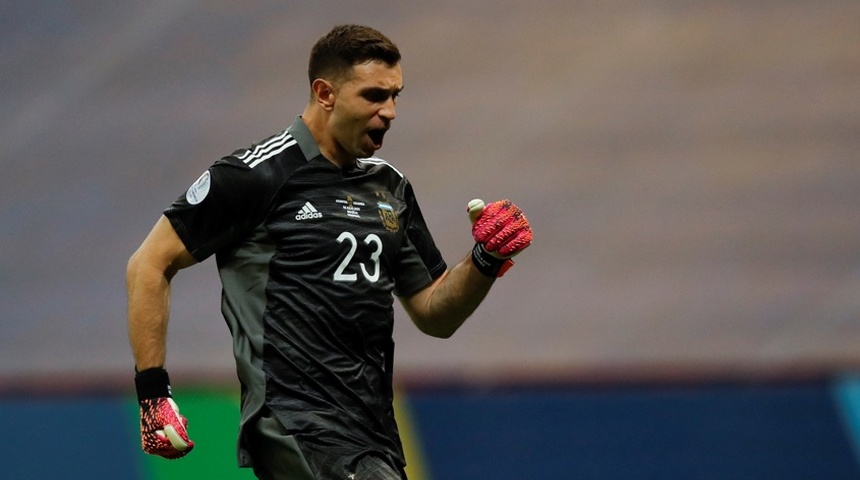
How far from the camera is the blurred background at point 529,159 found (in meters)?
7.04

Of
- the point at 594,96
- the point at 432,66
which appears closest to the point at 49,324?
the point at 432,66

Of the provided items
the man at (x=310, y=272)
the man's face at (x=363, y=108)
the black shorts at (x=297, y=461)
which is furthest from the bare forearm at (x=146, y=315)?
the man's face at (x=363, y=108)

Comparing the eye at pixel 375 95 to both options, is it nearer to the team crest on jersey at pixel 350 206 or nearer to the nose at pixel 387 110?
the nose at pixel 387 110

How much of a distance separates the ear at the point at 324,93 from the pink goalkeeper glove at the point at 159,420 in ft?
2.59

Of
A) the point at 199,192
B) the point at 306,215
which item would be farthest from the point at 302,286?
the point at 199,192

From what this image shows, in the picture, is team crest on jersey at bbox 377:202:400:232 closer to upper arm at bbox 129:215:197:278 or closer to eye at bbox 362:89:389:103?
eye at bbox 362:89:389:103

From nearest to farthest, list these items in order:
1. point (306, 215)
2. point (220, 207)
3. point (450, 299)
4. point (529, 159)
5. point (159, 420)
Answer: point (159, 420)
point (220, 207)
point (306, 215)
point (450, 299)
point (529, 159)

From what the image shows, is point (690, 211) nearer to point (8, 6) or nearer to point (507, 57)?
point (507, 57)

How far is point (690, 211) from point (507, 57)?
1.38 metres

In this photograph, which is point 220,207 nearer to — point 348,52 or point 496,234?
point 348,52

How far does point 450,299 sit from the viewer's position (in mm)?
3531

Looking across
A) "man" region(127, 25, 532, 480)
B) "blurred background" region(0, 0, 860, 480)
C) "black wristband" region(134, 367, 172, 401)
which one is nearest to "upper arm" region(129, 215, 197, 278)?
"man" region(127, 25, 532, 480)

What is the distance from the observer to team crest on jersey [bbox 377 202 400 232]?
134 inches

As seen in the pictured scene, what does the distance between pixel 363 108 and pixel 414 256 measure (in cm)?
47
